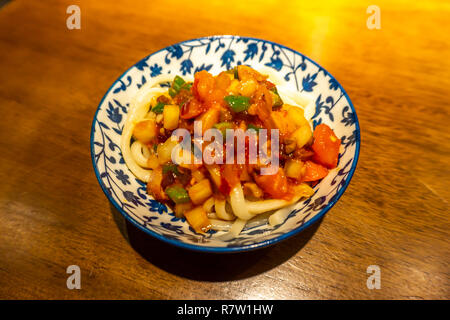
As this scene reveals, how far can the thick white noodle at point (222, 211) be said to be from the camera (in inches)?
88.2

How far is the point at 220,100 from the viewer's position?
2.25 metres

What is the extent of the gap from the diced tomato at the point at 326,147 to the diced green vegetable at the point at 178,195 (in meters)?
1.09

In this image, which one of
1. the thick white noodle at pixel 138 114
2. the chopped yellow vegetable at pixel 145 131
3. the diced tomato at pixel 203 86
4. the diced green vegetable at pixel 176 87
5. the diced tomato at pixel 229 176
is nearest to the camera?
the diced tomato at pixel 229 176

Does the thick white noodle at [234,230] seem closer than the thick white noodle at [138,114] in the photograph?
Yes

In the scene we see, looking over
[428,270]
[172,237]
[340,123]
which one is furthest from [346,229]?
[172,237]

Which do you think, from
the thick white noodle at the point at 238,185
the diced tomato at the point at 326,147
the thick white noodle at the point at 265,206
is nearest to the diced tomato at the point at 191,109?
the thick white noodle at the point at 238,185

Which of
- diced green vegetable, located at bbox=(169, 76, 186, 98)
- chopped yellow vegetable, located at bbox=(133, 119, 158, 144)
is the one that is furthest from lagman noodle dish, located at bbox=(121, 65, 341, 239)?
diced green vegetable, located at bbox=(169, 76, 186, 98)

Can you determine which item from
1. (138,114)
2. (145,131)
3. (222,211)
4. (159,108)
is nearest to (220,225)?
(222,211)

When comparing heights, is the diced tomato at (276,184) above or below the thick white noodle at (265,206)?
above

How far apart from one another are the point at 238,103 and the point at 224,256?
1.16m

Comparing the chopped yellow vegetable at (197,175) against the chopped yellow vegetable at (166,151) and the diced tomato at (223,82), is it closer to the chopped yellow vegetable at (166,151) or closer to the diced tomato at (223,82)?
the chopped yellow vegetable at (166,151)

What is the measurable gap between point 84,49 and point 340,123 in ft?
11.3

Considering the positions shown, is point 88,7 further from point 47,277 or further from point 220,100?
point 47,277

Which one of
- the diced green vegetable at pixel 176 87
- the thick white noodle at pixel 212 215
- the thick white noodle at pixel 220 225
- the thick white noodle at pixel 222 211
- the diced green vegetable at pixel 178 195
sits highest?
the diced green vegetable at pixel 176 87
